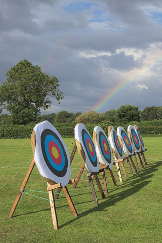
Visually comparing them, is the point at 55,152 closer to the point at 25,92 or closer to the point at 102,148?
the point at 102,148

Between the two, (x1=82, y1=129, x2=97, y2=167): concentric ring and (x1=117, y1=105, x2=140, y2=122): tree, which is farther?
(x1=117, y1=105, x2=140, y2=122): tree

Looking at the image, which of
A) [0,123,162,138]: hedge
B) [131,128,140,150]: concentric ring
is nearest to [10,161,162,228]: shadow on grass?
[131,128,140,150]: concentric ring

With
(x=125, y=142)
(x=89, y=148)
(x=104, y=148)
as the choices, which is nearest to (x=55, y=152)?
(x=89, y=148)

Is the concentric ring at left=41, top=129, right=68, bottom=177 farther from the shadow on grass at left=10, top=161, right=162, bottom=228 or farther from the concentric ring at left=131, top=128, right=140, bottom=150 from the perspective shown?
the concentric ring at left=131, top=128, right=140, bottom=150

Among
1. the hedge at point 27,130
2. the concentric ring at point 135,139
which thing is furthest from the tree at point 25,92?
the concentric ring at point 135,139

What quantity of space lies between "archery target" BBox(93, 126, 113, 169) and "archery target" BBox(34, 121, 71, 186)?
2131 mm

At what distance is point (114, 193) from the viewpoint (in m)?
9.30

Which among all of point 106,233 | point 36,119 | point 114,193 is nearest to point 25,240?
point 106,233

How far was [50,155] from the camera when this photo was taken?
7016 millimetres

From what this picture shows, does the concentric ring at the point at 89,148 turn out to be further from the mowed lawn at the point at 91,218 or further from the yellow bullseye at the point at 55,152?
the yellow bullseye at the point at 55,152

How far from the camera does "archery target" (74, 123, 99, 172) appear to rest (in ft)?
26.9

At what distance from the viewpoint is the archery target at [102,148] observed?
974 centimetres

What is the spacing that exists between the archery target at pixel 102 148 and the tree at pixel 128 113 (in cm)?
9480

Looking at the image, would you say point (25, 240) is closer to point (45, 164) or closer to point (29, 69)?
point (45, 164)
